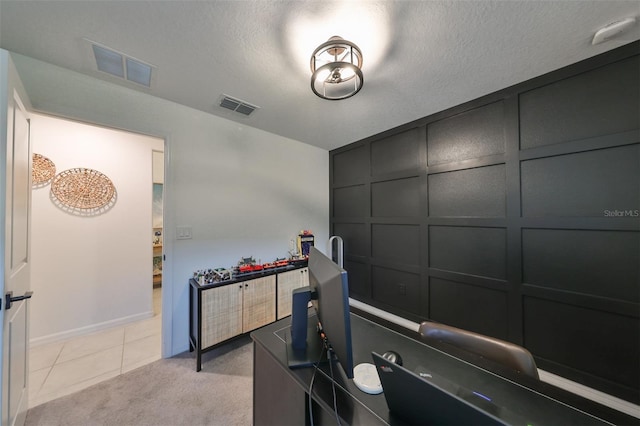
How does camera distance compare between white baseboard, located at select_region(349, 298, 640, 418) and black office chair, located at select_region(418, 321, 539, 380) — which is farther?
white baseboard, located at select_region(349, 298, 640, 418)

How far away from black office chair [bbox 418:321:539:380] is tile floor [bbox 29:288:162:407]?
2.58m

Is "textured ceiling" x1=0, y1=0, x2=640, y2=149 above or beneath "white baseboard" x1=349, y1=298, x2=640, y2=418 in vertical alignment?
above

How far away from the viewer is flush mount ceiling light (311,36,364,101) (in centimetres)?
136

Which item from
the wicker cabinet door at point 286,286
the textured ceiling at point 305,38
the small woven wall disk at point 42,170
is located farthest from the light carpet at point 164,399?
the textured ceiling at point 305,38

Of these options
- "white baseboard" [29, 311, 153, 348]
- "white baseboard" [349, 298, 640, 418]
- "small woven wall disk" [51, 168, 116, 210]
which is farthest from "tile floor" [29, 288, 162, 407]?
"white baseboard" [349, 298, 640, 418]

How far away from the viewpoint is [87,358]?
213 centimetres

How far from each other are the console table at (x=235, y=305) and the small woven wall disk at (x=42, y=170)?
2018 millimetres

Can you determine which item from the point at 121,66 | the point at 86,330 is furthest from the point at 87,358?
the point at 121,66

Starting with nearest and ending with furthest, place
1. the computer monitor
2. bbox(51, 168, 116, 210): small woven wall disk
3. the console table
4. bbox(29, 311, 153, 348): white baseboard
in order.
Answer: the computer monitor
the console table
bbox(29, 311, 153, 348): white baseboard
bbox(51, 168, 116, 210): small woven wall disk

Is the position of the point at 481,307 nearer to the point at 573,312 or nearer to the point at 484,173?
the point at 573,312

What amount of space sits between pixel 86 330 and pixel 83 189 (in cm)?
167

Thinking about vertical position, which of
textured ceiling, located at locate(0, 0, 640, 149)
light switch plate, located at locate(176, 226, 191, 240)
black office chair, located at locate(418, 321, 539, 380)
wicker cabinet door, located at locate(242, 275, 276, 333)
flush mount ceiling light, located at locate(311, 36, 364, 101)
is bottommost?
wicker cabinet door, located at locate(242, 275, 276, 333)

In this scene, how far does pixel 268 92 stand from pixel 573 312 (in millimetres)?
3168

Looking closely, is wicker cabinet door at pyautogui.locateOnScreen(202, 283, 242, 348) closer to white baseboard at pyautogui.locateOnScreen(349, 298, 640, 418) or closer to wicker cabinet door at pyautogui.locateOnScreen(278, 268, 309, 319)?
wicker cabinet door at pyautogui.locateOnScreen(278, 268, 309, 319)
